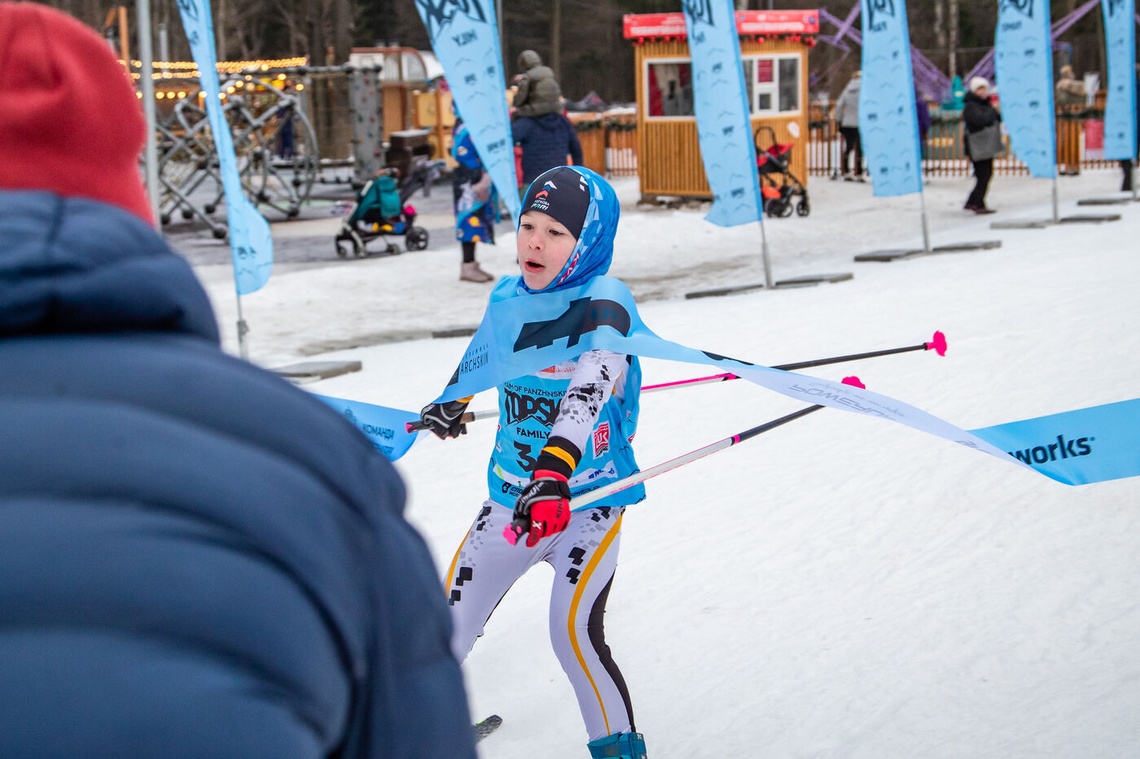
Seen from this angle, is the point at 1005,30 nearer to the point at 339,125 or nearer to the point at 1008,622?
the point at 1008,622

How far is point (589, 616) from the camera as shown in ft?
9.46

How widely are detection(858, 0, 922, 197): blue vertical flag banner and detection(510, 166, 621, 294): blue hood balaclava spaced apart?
8.89 meters

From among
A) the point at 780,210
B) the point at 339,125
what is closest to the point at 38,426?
the point at 780,210

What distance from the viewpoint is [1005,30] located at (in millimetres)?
12797

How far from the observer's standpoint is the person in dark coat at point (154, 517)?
89cm

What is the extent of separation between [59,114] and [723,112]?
980cm

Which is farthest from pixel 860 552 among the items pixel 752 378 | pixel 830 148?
pixel 830 148

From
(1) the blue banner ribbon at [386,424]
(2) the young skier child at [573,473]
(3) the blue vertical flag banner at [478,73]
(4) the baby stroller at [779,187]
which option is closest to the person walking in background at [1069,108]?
(4) the baby stroller at [779,187]

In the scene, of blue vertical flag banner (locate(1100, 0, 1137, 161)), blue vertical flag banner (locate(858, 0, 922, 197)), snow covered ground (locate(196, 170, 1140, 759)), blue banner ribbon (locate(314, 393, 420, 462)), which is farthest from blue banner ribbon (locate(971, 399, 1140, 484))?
blue vertical flag banner (locate(1100, 0, 1137, 161))

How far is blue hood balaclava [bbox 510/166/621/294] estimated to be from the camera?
305 cm

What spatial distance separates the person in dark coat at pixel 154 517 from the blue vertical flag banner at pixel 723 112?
9.62 metres

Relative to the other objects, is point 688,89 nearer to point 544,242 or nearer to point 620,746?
point 544,242

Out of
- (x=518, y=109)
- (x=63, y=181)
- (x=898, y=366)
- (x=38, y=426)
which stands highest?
(x=518, y=109)

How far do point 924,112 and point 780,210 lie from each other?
413cm
